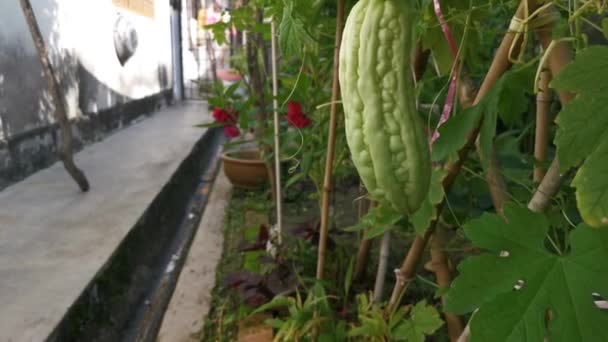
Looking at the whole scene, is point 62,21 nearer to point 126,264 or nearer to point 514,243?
point 126,264

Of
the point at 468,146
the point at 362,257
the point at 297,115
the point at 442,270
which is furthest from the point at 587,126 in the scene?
the point at 297,115

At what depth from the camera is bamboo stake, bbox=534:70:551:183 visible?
2.99 ft

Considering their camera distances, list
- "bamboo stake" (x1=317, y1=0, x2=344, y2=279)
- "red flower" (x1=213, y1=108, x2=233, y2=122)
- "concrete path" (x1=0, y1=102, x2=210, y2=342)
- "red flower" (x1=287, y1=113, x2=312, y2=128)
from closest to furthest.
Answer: "bamboo stake" (x1=317, y1=0, x2=344, y2=279) → "concrete path" (x1=0, y1=102, x2=210, y2=342) → "red flower" (x1=287, y1=113, x2=312, y2=128) → "red flower" (x1=213, y1=108, x2=233, y2=122)

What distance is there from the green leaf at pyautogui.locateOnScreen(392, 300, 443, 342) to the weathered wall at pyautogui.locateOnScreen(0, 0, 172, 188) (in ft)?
8.13

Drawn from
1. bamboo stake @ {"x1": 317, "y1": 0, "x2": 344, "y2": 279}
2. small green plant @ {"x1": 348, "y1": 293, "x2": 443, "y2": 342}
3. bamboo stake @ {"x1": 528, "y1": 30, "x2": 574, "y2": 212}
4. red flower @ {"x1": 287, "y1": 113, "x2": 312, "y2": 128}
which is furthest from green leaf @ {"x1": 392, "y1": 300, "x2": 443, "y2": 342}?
red flower @ {"x1": 287, "y1": 113, "x2": 312, "y2": 128}

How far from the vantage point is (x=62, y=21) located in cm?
391

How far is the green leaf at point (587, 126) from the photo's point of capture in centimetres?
60

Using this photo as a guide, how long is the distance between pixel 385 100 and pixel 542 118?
0.53 m

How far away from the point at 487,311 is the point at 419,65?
64cm

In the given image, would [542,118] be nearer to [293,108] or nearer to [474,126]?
[474,126]

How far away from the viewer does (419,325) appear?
1.35 meters

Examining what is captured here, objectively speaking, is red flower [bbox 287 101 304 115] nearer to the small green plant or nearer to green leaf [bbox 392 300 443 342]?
the small green plant

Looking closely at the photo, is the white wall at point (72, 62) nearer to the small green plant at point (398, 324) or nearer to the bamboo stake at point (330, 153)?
the bamboo stake at point (330, 153)

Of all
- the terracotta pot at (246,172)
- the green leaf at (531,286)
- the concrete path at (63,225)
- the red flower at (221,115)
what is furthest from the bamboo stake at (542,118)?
the terracotta pot at (246,172)
